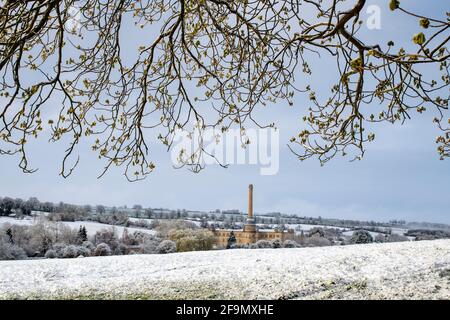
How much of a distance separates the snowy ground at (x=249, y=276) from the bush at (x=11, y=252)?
565 centimetres

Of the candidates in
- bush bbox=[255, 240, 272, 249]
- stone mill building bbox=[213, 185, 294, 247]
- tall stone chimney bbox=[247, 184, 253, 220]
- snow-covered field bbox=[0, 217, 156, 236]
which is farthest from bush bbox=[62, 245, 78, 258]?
tall stone chimney bbox=[247, 184, 253, 220]

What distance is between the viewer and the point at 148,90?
7910 mm

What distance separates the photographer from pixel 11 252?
15109mm

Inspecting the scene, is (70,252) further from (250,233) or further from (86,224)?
(250,233)

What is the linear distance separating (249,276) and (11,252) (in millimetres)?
10600

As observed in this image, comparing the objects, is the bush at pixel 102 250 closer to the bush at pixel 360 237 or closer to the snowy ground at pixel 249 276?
the snowy ground at pixel 249 276

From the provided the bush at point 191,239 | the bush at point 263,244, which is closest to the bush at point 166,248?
the bush at point 191,239

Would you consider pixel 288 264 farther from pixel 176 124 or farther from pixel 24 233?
pixel 24 233

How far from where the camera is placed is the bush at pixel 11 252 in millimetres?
14827

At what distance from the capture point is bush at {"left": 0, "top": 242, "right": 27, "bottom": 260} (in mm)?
14827

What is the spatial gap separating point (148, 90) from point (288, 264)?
11.7 ft

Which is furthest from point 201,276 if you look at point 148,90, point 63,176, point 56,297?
point 148,90

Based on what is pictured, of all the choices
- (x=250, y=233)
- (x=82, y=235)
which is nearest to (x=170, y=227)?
(x=82, y=235)

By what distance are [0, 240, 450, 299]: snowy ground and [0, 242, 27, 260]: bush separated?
18.5 feet
